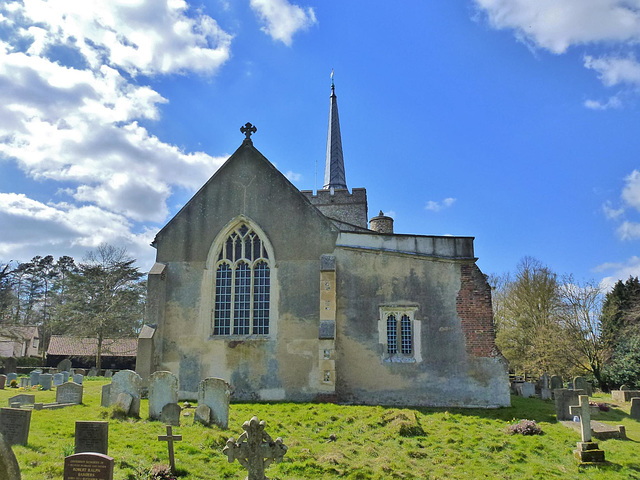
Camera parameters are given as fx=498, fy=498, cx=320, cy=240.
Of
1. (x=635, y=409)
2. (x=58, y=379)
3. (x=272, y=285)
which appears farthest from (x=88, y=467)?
(x=58, y=379)

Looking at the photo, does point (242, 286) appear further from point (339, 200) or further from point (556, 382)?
point (339, 200)

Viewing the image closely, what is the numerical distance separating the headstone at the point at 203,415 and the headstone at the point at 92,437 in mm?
4319

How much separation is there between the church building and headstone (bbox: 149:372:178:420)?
4.72m

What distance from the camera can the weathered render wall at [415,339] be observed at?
17.2 meters

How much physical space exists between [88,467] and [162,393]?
6.58m

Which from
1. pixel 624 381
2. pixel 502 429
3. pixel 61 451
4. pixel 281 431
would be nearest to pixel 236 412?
pixel 281 431

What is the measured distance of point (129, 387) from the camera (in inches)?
541

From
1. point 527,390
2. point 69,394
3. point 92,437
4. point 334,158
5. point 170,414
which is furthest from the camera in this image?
point 334,158

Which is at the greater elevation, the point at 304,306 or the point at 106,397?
the point at 304,306

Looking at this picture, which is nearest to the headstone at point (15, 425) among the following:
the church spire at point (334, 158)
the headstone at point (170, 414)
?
the headstone at point (170, 414)

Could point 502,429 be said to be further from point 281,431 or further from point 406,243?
point 406,243

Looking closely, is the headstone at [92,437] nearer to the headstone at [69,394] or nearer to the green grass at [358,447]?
the green grass at [358,447]

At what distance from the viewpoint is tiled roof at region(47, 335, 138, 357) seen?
1593 inches

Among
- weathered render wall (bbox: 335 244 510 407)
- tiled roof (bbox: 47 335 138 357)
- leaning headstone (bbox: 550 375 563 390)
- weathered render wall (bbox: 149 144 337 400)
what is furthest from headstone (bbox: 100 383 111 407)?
tiled roof (bbox: 47 335 138 357)
